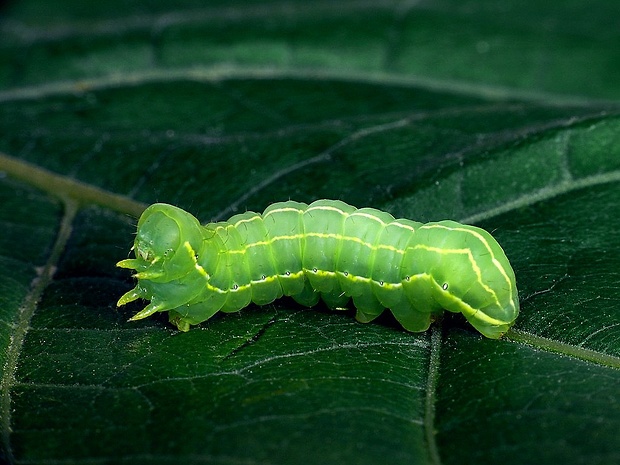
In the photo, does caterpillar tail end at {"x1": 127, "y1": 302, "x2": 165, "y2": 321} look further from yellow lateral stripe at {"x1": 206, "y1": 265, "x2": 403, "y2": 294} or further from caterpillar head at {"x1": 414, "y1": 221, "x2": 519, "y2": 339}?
caterpillar head at {"x1": 414, "y1": 221, "x2": 519, "y2": 339}

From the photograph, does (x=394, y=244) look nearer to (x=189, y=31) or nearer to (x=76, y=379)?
(x=76, y=379)

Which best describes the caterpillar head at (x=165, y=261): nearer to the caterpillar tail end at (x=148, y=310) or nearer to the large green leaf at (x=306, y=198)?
the caterpillar tail end at (x=148, y=310)

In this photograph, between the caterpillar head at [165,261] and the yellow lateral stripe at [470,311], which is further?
the caterpillar head at [165,261]

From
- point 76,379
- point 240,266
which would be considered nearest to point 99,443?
point 76,379

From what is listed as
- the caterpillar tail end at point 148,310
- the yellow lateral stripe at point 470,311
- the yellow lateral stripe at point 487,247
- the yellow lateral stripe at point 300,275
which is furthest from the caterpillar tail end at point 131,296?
the yellow lateral stripe at point 487,247

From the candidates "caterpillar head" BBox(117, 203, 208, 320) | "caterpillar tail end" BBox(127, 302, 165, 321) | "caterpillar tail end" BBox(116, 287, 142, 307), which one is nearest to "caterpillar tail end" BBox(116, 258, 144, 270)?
"caterpillar head" BBox(117, 203, 208, 320)

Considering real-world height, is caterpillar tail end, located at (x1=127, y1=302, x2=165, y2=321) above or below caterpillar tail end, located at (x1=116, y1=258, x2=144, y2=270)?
below

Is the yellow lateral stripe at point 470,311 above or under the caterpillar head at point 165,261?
under

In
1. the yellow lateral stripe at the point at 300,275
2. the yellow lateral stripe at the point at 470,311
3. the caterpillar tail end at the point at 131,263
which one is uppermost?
the caterpillar tail end at the point at 131,263
